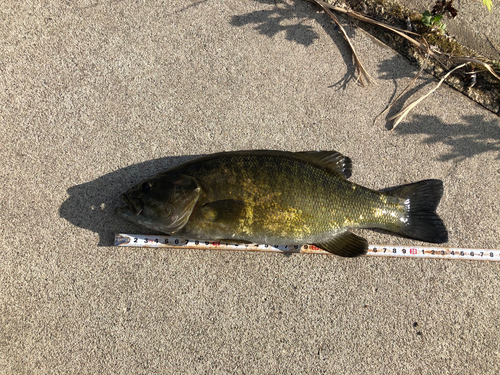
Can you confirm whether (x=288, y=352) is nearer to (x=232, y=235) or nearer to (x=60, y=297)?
(x=232, y=235)

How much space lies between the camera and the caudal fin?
112 inches

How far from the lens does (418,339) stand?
3053 mm

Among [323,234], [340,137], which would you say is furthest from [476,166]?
[323,234]

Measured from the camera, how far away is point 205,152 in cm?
306

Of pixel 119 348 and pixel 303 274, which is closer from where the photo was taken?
pixel 119 348

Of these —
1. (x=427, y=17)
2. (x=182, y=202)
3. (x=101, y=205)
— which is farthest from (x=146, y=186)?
(x=427, y=17)

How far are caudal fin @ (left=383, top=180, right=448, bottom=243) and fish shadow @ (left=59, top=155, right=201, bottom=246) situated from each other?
254cm

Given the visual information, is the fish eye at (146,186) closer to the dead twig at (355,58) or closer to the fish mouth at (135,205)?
the fish mouth at (135,205)

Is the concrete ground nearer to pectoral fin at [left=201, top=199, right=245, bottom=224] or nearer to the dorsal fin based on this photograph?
the dorsal fin

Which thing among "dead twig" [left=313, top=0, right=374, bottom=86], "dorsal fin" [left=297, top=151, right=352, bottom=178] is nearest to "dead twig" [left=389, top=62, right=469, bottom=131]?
"dead twig" [left=313, top=0, right=374, bottom=86]

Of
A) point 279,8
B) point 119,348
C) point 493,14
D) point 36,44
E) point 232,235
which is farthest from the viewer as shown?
point 493,14

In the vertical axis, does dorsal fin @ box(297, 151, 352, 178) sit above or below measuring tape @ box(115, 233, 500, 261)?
above

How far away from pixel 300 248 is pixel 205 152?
1402mm

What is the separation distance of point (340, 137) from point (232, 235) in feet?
5.33
